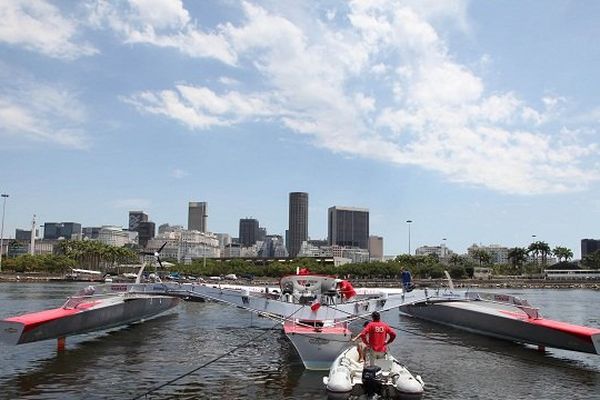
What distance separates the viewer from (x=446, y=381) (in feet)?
62.9

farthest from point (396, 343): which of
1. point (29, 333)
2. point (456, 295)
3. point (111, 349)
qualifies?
point (29, 333)

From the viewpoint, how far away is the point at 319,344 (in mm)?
19344

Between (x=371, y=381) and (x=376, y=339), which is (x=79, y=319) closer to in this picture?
(x=376, y=339)

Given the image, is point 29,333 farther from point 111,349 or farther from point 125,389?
point 125,389

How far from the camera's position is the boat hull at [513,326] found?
2249 cm

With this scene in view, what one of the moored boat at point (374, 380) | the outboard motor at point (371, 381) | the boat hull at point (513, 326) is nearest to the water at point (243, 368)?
the boat hull at point (513, 326)

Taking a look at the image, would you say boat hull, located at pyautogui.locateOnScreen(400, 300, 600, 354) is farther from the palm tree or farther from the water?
the palm tree

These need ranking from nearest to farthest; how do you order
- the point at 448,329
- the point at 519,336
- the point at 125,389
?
1. the point at 125,389
2. the point at 519,336
3. the point at 448,329

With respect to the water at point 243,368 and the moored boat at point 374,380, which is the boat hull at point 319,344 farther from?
the moored boat at point 374,380

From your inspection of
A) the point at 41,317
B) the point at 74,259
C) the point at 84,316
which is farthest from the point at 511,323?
the point at 74,259

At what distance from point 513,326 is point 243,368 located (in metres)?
14.0

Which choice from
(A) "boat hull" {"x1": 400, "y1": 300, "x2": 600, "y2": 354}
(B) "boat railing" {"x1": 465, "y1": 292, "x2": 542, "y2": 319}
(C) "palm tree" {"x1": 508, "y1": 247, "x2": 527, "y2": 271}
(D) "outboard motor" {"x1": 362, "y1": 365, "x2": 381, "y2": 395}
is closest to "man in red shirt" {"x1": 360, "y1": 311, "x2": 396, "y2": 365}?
(D) "outboard motor" {"x1": 362, "y1": 365, "x2": 381, "y2": 395}

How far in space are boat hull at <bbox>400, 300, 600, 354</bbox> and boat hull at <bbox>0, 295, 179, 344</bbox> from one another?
51.1 feet

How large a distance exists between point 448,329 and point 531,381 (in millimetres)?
15762
